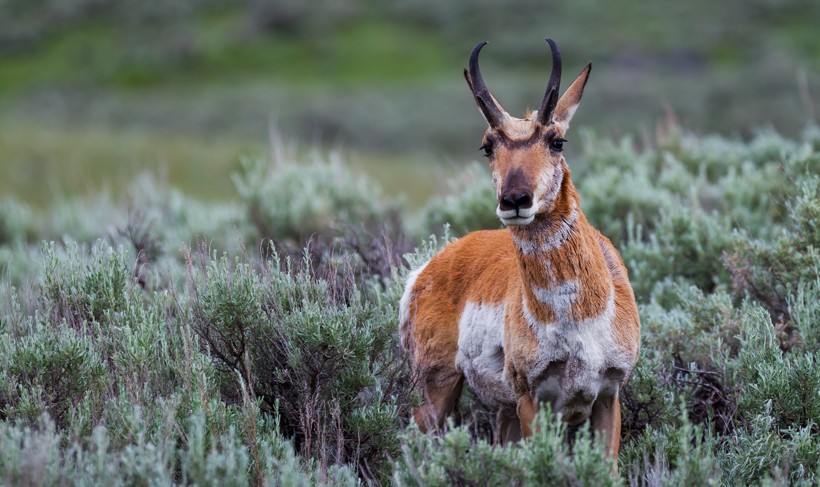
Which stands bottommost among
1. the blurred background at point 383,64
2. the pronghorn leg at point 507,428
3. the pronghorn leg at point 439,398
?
the pronghorn leg at point 507,428

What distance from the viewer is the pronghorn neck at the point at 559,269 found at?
179 inches

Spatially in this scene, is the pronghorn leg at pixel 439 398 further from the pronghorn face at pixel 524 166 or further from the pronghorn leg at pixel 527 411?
the pronghorn face at pixel 524 166

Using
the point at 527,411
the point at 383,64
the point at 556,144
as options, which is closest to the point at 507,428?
the point at 527,411

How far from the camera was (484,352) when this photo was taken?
17.0ft

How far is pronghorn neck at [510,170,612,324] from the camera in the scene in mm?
4543

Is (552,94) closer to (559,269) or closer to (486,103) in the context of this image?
(486,103)

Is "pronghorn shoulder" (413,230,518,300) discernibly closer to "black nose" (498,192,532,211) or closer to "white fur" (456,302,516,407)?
"white fur" (456,302,516,407)

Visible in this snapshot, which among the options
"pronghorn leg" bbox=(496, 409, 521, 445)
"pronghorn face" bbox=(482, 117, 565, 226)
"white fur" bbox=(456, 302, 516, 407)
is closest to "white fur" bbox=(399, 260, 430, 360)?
"white fur" bbox=(456, 302, 516, 407)

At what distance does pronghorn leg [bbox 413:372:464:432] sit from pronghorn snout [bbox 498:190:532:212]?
5.33 feet

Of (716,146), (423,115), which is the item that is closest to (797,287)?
(716,146)

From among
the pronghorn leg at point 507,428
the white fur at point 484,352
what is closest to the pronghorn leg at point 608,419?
the white fur at point 484,352

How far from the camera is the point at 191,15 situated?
5191cm

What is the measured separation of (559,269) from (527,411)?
0.75 m

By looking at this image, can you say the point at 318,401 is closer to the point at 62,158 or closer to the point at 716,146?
the point at 716,146
